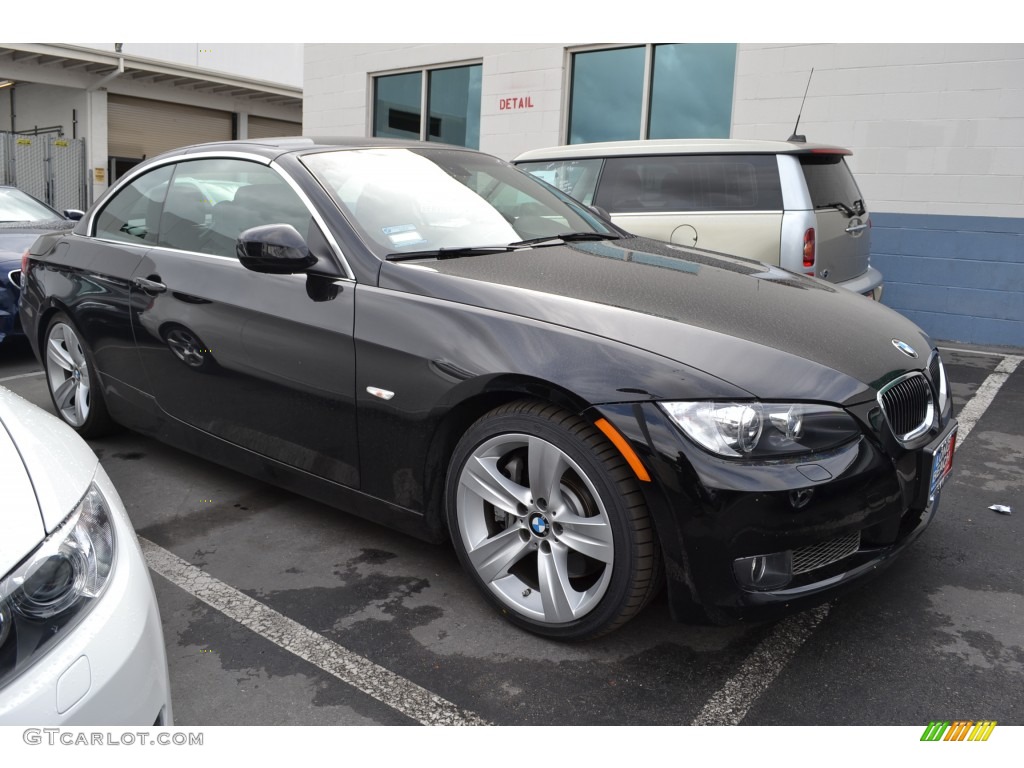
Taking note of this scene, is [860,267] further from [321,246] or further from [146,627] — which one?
[146,627]

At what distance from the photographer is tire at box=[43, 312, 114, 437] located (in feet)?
13.7

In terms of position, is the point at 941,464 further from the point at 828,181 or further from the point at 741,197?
the point at 828,181

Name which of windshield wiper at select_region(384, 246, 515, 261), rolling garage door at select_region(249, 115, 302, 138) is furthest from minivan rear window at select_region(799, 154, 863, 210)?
rolling garage door at select_region(249, 115, 302, 138)

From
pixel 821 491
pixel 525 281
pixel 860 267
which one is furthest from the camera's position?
pixel 860 267

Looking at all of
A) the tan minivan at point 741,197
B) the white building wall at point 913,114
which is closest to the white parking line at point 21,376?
the tan minivan at point 741,197

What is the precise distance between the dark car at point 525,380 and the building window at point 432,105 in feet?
25.9

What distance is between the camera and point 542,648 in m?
2.56

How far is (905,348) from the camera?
2760 mm

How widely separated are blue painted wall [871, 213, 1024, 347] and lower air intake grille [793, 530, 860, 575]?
6674 millimetres

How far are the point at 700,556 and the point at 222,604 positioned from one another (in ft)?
5.18

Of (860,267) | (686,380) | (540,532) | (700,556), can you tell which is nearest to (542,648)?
(540,532)

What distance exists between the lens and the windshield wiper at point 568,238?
3244mm

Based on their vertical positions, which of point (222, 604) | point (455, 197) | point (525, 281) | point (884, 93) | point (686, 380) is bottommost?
point (222, 604)

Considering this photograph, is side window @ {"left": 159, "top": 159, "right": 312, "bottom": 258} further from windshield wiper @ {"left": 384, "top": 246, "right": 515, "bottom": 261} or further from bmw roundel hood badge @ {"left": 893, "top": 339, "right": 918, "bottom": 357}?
bmw roundel hood badge @ {"left": 893, "top": 339, "right": 918, "bottom": 357}
